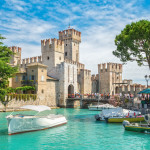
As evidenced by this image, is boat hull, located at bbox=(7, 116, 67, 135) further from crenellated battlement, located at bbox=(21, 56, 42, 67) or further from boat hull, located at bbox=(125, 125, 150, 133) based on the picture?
crenellated battlement, located at bbox=(21, 56, 42, 67)

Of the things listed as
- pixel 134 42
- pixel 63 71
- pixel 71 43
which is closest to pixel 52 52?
pixel 63 71

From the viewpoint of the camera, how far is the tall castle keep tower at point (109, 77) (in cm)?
5509

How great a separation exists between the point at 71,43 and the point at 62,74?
14488 millimetres

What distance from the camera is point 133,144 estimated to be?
522 inches

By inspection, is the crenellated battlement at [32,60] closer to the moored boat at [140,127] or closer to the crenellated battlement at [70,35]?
the crenellated battlement at [70,35]

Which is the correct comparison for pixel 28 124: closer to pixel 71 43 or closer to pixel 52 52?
pixel 52 52

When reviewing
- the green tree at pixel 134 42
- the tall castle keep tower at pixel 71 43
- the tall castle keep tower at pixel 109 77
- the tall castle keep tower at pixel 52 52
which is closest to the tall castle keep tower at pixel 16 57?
the tall castle keep tower at pixel 52 52

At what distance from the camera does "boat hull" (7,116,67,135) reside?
52.5 feet

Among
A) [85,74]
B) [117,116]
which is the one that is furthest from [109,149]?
[85,74]

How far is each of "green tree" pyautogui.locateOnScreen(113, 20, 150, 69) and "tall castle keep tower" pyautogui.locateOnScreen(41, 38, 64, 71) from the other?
22.6 metres

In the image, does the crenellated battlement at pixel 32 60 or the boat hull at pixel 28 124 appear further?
the crenellated battlement at pixel 32 60

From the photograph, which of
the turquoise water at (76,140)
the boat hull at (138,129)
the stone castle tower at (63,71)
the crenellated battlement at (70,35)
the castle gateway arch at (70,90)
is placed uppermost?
the crenellated battlement at (70,35)

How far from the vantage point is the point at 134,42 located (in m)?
25.5

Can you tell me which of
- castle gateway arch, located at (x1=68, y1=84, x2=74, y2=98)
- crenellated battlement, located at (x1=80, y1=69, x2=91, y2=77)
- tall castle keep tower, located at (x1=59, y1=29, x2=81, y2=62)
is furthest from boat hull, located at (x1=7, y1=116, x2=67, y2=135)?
tall castle keep tower, located at (x1=59, y1=29, x2=81, y2=62)
